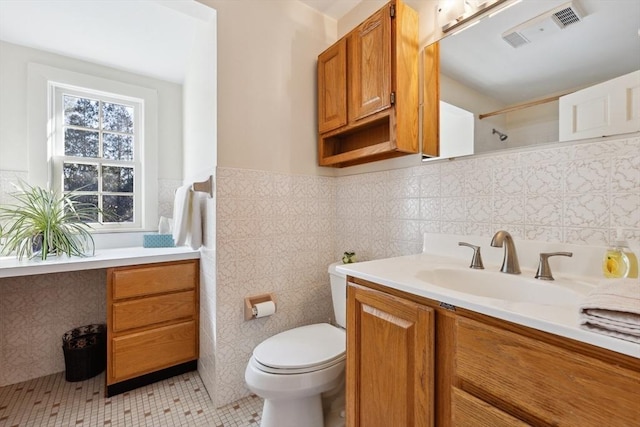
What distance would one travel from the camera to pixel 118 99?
7.17ft

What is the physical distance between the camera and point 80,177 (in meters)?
2.05

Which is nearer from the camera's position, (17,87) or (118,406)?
(118,406)

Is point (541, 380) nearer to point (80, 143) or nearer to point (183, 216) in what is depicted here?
point (183, 216)

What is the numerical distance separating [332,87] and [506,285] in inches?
54.3

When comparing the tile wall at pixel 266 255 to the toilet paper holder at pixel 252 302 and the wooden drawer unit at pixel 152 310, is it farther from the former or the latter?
the wooden drawer unit at pixel 152 310

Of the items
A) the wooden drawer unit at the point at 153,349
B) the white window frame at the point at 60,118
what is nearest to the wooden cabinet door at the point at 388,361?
the wooden drawer unit at the point at 153,349

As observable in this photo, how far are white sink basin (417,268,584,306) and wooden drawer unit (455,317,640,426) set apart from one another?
1.02 feet

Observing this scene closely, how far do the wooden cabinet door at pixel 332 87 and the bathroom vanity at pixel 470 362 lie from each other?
98 centimetres

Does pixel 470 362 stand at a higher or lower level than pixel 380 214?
lower

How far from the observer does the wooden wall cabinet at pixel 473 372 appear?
1.65 feet

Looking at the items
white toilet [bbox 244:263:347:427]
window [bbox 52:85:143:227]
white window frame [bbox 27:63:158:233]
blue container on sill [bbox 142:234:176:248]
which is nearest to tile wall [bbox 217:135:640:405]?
white toilet [bbox 244:263:347:427]

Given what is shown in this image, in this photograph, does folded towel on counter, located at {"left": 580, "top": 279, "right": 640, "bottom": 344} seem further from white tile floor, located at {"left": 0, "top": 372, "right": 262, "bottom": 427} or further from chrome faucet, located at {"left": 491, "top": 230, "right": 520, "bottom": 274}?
white tile floor, located at {"left": 0, "top": 372, "right": 262, "bottom": 427}

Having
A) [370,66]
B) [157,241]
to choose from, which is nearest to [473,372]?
[370,66]

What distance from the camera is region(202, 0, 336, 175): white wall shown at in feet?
4.93
